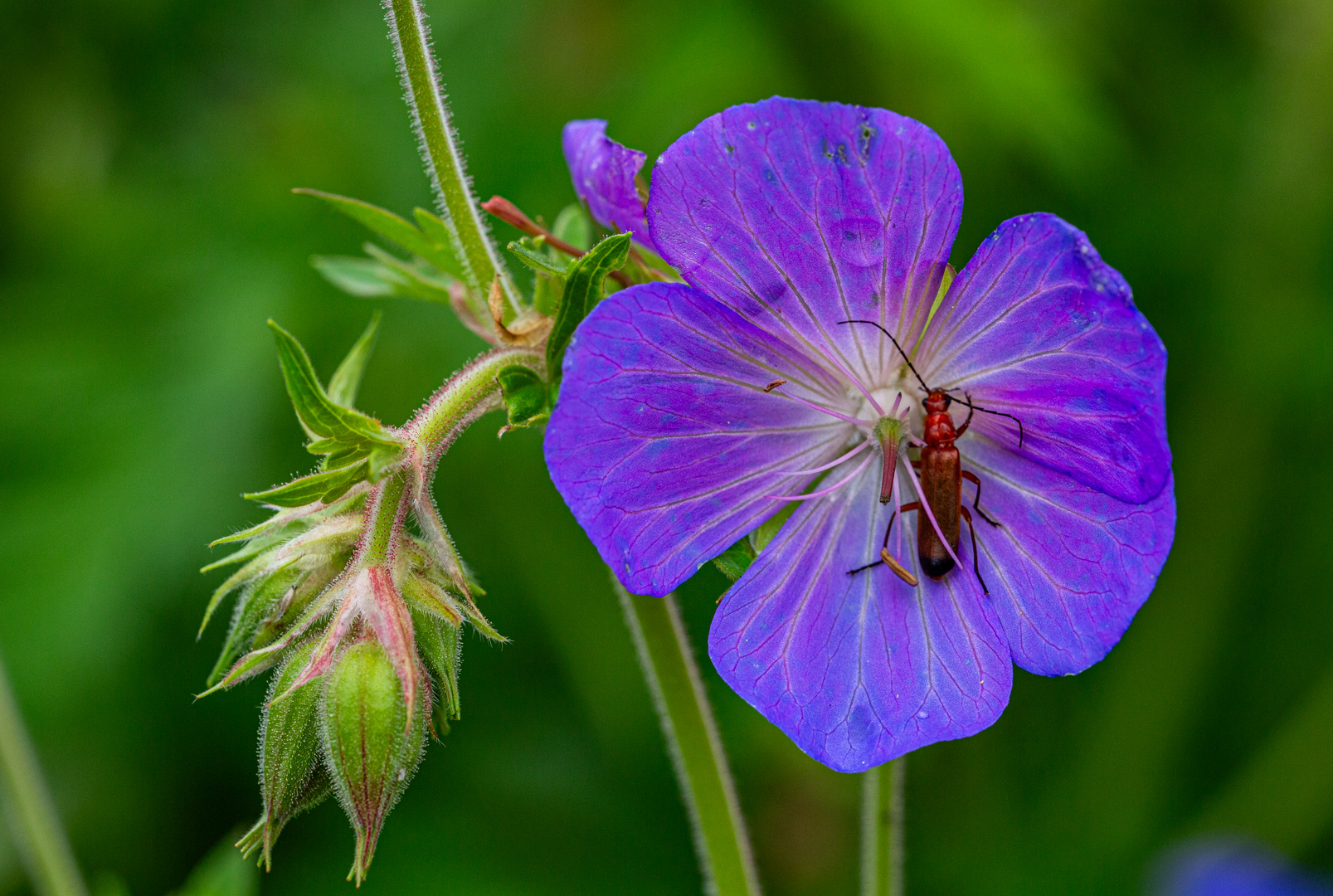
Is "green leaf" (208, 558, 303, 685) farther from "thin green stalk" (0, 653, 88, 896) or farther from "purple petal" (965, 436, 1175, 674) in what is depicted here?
"thin green stalk" (0, 653, 88, 896)

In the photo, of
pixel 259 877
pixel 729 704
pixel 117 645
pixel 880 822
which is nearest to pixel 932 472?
pixel 880 822

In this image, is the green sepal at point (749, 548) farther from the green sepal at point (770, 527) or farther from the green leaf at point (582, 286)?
the green leaf at point (582, 286)

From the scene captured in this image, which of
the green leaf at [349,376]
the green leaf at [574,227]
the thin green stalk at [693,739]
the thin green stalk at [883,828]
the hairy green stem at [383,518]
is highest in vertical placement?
the green leaf at [574,227]

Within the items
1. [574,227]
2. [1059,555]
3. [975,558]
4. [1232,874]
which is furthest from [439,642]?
[1232,874]

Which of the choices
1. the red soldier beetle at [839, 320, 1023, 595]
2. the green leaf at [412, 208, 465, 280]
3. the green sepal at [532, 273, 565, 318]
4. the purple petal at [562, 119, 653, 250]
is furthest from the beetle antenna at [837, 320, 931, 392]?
the green leaf at [412, 208, 465, 280]

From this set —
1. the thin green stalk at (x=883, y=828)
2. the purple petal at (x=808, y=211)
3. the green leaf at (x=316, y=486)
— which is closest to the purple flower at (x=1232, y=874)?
the thin green stalk at (x=883, y=828)

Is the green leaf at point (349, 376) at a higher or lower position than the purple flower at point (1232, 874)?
higher

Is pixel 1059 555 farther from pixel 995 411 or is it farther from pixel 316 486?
pixel 316 486
